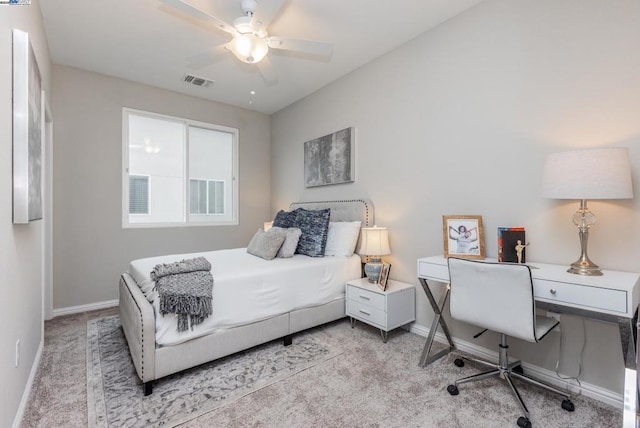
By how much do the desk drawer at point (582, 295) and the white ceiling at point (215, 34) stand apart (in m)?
Result: 2.23

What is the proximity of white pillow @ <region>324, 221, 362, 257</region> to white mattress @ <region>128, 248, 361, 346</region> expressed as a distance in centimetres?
11

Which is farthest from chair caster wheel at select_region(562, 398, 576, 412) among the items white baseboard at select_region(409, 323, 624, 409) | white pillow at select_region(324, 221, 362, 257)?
white pillow at select_region(324, 221, 362, 257)

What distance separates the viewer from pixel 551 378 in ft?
6.60

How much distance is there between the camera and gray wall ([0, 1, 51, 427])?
1396mm

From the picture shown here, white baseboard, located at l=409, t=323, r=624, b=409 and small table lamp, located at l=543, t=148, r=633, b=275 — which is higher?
small table lamp, located at l=543, t=148, r=633, b=275

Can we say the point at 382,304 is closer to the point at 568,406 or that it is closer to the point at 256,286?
the point at 256,286

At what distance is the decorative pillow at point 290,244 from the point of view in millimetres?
3025

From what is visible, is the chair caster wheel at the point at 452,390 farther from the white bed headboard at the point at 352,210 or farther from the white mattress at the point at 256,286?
the white bed headboard at the point at 352,210

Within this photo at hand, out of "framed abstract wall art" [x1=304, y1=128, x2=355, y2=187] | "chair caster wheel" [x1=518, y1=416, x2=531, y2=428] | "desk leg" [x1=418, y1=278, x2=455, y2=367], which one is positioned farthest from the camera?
"framed abstract wall art" [x1=304, y1=128, x2=355, y2=187]

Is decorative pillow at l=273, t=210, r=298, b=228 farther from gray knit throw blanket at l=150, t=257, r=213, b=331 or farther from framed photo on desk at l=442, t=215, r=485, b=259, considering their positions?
framed photo on desk at l=442, t=215, r=485, b=259

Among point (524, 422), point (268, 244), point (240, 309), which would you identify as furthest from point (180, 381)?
point (524, 422)

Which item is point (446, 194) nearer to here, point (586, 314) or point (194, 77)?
point (586, 314)

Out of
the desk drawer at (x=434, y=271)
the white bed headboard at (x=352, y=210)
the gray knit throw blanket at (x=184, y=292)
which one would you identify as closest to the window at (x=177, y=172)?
the white bed headboard at (x=352, y=210)

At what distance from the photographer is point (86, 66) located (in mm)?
3391
